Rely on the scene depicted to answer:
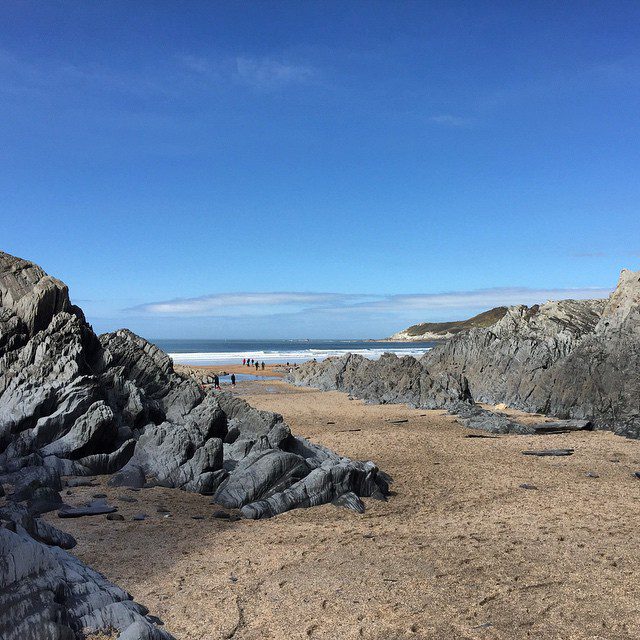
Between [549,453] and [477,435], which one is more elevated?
[549,453]

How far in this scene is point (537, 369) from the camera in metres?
29.1

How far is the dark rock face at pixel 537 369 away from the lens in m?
22.5

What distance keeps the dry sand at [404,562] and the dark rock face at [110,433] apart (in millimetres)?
613

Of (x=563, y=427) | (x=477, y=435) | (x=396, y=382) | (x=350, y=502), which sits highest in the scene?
(x=396, y=382)

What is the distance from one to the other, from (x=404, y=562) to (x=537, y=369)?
23160mm

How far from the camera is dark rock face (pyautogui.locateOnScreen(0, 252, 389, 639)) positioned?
1131 cm

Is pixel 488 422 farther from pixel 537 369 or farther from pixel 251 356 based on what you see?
pixel 251 356

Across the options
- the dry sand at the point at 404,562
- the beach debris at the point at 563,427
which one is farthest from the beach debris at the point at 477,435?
the dry sand at the point at 404,562

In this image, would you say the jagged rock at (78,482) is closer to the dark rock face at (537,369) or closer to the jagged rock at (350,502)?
the jagged rock at (350,502)

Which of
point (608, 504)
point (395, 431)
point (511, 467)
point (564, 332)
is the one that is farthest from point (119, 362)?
point (564, 332)

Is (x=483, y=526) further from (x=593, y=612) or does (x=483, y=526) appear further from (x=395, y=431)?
(x=395, y=431)

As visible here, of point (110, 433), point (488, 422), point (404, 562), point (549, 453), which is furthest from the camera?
point (488, 422)

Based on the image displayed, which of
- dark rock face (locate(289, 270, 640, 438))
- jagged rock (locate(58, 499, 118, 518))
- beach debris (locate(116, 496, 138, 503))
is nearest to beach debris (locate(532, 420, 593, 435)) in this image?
dark rock face (locate(289, 270, 640, 438))

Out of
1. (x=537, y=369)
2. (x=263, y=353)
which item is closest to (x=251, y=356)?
(x=263, y=353)
